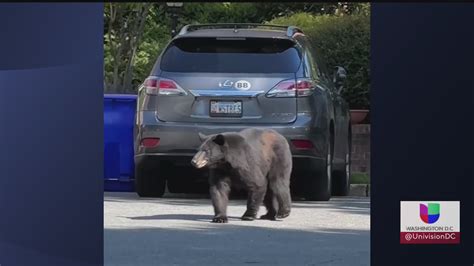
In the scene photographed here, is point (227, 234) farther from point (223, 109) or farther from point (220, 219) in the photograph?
point (223, 109)

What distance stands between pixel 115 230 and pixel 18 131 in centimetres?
83

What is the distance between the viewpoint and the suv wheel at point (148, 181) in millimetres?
9492

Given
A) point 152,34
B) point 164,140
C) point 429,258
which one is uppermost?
point 152,34

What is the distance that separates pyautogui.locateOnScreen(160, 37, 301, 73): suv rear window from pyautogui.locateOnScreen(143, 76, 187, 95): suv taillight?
0.26 ft

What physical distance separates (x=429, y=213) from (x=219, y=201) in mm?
1358

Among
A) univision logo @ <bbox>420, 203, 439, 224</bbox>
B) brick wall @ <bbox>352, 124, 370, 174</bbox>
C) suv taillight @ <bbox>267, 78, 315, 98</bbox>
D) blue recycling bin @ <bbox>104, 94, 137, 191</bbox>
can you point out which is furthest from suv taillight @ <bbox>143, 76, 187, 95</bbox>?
univision logo @ <bbox>420, 203, 439, 224</bbox>

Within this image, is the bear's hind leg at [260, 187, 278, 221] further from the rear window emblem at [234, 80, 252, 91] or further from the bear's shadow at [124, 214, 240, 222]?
Answer: the rear window emblem at [234, 80, 252, 91]

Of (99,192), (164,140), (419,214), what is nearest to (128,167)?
(164,140)

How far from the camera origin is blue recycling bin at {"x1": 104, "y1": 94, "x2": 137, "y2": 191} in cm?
967

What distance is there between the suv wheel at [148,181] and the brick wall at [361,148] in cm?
115

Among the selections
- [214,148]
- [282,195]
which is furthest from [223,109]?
[282,195]

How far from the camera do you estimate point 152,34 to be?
9.78 meters

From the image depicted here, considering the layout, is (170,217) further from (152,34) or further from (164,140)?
(152,34)

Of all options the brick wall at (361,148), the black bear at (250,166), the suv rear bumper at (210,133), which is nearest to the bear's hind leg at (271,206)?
the black bear at (250,166)
